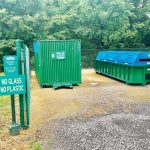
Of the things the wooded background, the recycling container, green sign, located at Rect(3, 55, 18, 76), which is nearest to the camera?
green sign, located at Rect(3, 55, 18, 76)

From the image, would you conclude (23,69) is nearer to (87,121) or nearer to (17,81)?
Answer: (17,81)

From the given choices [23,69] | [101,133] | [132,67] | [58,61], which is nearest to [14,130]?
[23,69]

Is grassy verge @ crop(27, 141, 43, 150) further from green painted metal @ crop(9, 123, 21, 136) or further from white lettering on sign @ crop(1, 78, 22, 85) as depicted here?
white lettering on sign @ crop(1, 78, 22, 85)

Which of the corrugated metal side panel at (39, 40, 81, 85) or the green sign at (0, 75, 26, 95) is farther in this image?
the corrugated metal side panel at (39, 40, 81, 85)

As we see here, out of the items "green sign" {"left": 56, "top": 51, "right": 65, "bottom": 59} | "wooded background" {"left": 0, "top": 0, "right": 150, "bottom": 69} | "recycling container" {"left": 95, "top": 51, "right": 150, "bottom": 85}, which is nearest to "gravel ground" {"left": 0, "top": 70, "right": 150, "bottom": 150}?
"recycling container" {"left": 95, "top": 51, "right": 150, "bottom": 85}

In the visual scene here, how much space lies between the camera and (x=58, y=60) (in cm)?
1328

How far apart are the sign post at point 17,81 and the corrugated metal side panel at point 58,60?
5924 mm

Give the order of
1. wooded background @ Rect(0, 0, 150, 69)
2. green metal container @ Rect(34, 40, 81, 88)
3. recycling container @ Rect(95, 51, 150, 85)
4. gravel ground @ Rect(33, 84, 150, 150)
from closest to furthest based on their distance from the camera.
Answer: gravel ground @ Rect(33, 84, 150, 150) < green metal container @ Rect(34, 40, 81, 88) < recycling container @ Rect(95, 51, 150, 85) < wooded background @ Rect(0, 0, 150, 69)

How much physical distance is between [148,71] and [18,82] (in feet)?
26.9

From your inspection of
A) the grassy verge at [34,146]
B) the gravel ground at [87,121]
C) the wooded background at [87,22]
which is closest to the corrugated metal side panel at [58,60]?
the gravel ground at [87,121]

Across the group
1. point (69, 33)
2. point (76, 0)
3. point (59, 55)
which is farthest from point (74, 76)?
point (76, 0)

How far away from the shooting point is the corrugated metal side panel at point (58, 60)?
13211 mm

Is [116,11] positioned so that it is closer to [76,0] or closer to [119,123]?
[76,0]

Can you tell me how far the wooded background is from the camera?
23688 mm
